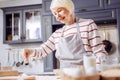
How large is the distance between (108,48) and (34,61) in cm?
146

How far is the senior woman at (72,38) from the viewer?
4.98 feet

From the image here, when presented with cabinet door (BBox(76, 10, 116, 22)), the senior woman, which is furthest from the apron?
cabinet door (BBox(76, 10, 116, 22))

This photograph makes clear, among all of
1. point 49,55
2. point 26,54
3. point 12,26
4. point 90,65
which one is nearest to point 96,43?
point 26,54

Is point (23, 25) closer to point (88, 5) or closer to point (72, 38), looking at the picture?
point (88, 5)

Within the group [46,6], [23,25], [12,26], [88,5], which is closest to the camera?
[88,5]

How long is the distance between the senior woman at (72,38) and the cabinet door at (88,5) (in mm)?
1877

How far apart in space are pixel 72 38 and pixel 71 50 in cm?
9

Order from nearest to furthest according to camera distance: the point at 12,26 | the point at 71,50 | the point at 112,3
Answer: the point at 71,50, the point at 112,3, the point at 12,26

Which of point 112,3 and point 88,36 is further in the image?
point 112,3

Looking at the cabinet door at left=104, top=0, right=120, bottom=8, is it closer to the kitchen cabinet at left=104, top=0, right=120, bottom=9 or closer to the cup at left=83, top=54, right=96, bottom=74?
the kitchen cabinet at left=104, top=0, right=120, bottom=9

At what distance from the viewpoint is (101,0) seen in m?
3.41

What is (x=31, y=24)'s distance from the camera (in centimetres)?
419

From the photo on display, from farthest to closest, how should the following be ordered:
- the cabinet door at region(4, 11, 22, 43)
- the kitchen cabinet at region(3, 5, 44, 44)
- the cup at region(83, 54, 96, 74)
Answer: the cabinet door at region(4, 11, 22, 43)
the kitchen cabinet at region(3, 5, 44, 44)
the cup at region(83, 54, 96, 74)

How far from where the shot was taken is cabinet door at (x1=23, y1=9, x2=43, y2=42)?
412 centimetres
